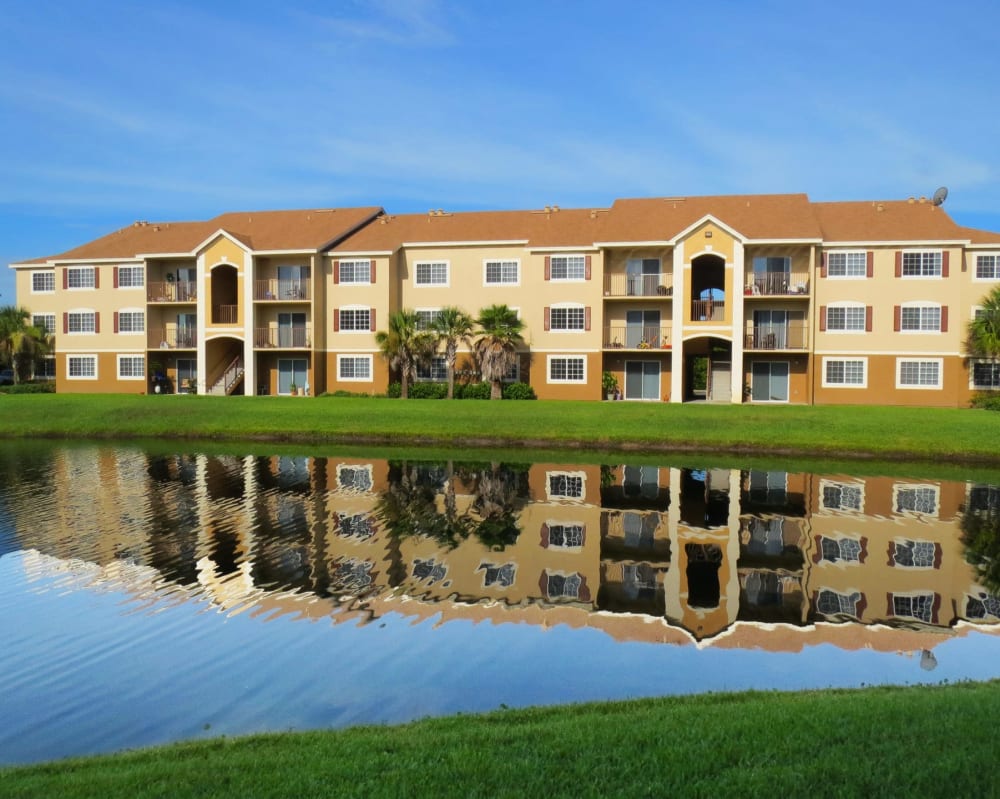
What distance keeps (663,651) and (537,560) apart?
4.45 meters

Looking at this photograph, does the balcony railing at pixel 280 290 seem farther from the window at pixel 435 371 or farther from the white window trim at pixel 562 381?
the white window trim at pixel 562 381

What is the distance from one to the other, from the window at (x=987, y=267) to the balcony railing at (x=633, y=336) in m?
14.6

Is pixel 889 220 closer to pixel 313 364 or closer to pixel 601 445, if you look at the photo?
pixel 601 445

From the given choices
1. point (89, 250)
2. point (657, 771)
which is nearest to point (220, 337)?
point (89, 250)

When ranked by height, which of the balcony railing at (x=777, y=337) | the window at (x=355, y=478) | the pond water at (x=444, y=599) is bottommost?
the pond water at (x=444, y=599)

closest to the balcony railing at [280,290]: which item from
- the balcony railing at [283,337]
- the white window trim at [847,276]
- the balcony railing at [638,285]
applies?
the balcony railing at [283,337]

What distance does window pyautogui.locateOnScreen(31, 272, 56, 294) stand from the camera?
165 feet

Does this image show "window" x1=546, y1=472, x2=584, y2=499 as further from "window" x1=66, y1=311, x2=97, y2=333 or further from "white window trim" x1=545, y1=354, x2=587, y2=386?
"window" x1=66, y1=311, x2=97, y2=333

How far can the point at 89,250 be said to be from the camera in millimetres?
49781

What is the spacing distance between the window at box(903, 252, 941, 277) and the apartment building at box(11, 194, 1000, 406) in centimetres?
7

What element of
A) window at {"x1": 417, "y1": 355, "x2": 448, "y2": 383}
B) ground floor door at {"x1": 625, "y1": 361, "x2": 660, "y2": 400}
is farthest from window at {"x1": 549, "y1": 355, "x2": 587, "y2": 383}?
window at {"x1": 417, "y1": 355, "x2": 448, "y2": 383}

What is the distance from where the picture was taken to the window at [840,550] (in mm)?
14732

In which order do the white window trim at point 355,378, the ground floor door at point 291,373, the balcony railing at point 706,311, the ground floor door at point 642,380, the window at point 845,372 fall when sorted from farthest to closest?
the ground floor door at point 291,373
the white window trim at point 355,378
the ground floor door at point 642,380
the balcony railing at point 706,311
the window at point 845,372

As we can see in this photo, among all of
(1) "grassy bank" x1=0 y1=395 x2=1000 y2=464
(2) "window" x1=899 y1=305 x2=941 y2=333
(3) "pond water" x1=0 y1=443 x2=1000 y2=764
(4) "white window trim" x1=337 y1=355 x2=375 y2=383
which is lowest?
(3) "pond water" x1=0 y1=443 x2=1000 y2=764
